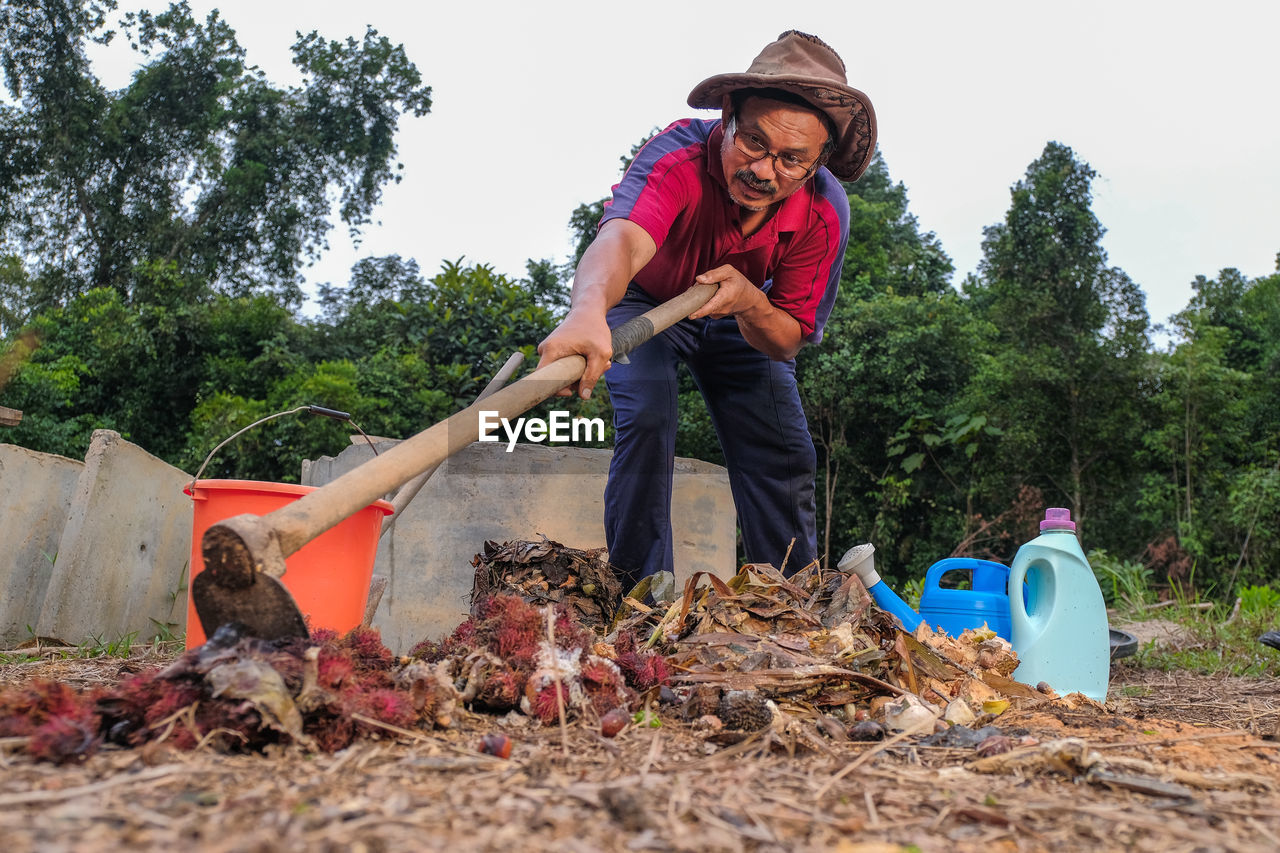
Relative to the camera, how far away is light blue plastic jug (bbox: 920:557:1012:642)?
262 cm

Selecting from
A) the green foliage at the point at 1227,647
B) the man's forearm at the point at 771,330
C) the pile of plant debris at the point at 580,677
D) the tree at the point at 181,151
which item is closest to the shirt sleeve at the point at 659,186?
the man's forearm at the point at 771,330

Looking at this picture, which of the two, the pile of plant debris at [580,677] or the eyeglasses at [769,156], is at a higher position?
the eyeglasses at [769,156]

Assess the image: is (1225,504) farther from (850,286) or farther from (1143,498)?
(850,286)

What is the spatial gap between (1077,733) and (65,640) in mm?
3212

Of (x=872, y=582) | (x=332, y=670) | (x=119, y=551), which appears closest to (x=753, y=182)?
(x=872, y=582)

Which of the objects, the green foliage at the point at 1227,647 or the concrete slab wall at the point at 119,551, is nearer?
the concrete slab wall at the point at 119,551

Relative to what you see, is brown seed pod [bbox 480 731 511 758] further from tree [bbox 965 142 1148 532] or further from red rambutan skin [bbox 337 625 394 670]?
tree [bbox 965 142 1148 532]

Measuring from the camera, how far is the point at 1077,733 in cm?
169

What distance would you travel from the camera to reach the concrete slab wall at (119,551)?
318cm

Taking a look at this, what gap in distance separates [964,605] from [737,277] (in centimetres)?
120

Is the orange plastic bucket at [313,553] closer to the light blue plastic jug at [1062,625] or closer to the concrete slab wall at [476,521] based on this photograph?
the concrete slab wall at [476,521]

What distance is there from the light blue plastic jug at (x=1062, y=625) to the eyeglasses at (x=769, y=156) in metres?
1.21

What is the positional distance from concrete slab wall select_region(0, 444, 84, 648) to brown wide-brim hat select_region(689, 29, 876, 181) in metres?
2.73

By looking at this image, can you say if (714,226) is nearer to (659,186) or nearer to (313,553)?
(659,186)
